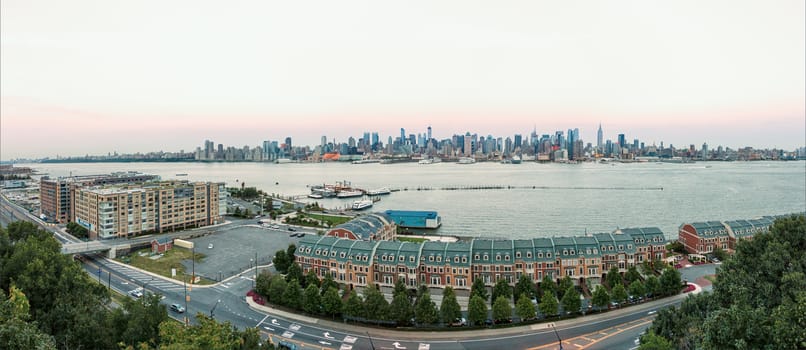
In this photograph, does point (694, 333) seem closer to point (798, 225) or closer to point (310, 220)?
point (798, 225)

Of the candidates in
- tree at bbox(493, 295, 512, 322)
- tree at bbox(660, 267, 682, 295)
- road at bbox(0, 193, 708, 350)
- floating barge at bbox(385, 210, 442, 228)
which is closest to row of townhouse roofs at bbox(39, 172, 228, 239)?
road at bbox(0, 193, 708, 350)

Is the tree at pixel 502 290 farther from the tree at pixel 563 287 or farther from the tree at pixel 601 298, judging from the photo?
the tree at pixel 601 298

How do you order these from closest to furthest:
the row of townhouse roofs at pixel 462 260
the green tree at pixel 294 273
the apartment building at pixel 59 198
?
the row of townhouse roofs at pixel 462 260, the green tree at pixel 294 273, the apartment building at pixel 59 198

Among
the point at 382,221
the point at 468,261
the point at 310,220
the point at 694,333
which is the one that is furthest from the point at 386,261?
the point at 310,220

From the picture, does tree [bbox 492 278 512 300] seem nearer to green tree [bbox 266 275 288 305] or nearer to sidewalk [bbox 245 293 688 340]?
sidewalk [bbox 245 293 688 340]

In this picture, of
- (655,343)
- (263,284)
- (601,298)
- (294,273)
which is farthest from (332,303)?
(655,343)

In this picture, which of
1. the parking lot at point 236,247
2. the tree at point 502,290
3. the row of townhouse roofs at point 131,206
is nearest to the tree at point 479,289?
the tree at point 502,290
